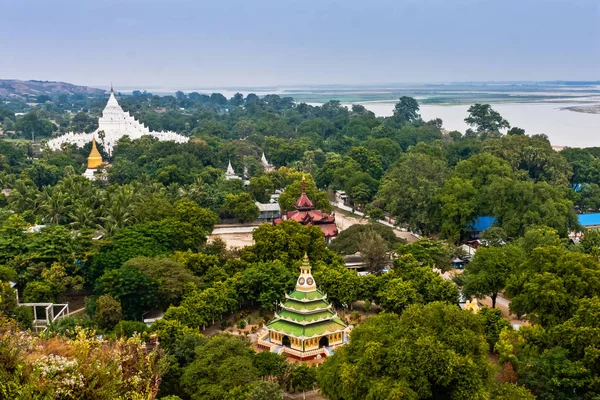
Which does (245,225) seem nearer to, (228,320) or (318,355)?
(228,320)

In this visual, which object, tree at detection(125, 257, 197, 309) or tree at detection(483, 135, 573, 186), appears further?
tree at detection(483, 135, 573, 186)

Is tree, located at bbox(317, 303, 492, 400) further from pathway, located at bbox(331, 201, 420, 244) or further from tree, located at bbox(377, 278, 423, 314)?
pathway, located at bbox(331, 201, 420, 244)

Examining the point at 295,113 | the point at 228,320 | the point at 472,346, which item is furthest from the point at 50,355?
the point at 295,113

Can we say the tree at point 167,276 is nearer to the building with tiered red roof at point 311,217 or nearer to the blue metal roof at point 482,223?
the building with tiered red roof at point 311,217

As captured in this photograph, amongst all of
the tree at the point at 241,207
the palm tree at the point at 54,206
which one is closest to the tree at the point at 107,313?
the palm tree at the point at 54,206

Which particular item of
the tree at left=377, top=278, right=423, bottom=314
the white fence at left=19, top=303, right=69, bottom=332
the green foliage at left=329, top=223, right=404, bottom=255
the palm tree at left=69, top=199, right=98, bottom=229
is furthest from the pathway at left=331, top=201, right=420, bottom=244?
the white fence at left=19, top=303, right=69, bottom=332

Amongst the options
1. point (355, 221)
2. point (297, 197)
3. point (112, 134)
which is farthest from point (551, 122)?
point (297, 197)

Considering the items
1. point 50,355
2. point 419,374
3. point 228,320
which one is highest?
point 50,355
